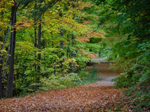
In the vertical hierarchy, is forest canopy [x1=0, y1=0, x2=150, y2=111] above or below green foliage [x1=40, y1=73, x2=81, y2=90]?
above

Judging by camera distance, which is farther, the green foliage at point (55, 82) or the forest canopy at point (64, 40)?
the green foliage at point (55, 82)

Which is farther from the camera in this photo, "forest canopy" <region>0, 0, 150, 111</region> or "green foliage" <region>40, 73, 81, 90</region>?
"green foliage" <region>40, 73, 81, 90</region>

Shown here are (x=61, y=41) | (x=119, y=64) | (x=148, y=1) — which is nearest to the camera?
(x=148, y=1)

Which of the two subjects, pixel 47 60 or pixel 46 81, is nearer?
pixel 46 81

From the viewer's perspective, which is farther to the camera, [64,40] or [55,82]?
[64,40]

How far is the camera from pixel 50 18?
11.4 m

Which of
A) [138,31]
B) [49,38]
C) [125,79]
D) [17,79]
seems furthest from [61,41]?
[138,31]

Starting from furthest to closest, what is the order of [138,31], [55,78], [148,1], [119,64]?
[55,78], [119,64], [138,31], [148,1]

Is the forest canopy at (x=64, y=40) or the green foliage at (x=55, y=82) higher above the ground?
the forest canopy at (x=64, y=40)

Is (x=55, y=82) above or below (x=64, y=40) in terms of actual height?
below

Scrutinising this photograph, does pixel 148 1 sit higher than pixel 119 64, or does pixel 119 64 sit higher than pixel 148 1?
pixel 148 1

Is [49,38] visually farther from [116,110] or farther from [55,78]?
[116,110]

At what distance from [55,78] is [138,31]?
9.47 metres

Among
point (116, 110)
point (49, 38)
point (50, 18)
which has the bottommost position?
point (116, 110)
